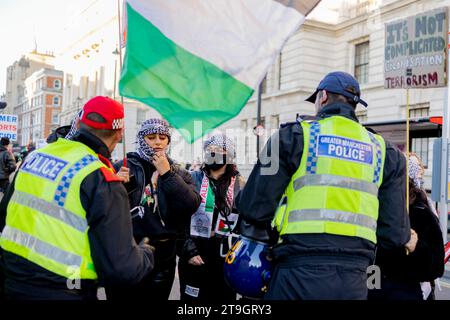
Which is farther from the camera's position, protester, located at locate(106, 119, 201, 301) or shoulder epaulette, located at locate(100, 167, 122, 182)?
protester, located at locate(106, 119, 201, 301)

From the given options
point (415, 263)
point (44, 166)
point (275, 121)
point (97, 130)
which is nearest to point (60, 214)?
point (44, 166)

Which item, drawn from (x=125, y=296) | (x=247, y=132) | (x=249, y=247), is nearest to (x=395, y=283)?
(x=249, y=247)

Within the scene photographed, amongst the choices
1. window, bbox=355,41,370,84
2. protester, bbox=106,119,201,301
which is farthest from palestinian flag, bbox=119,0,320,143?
window, bbox=355,41,370,84

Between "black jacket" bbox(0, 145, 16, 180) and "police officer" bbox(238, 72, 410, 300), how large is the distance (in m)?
11.2

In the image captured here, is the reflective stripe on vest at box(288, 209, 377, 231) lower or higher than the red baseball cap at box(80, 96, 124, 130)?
lower

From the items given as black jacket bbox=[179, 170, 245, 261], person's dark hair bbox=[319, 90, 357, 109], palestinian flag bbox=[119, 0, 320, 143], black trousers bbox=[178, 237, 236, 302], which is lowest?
black trousers bbox=[178, 237, 236, 302]

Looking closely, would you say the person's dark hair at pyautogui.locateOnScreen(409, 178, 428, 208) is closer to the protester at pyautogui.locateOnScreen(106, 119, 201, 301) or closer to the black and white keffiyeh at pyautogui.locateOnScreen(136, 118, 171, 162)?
the protester at pyautogui.locateOnScreen(106, 119, 201, 301)

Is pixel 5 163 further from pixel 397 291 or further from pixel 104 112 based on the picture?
pixel 397 291

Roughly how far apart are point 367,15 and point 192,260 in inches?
899

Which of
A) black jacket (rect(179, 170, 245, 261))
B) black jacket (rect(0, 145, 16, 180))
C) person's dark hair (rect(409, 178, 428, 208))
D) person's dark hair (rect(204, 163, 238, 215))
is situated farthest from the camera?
black jacket (rect(0, 145, 16, 180))

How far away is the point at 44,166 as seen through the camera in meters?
2.47

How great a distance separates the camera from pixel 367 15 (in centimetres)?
2398

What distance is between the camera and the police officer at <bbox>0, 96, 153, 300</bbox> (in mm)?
2334

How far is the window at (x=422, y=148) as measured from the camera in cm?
1875
